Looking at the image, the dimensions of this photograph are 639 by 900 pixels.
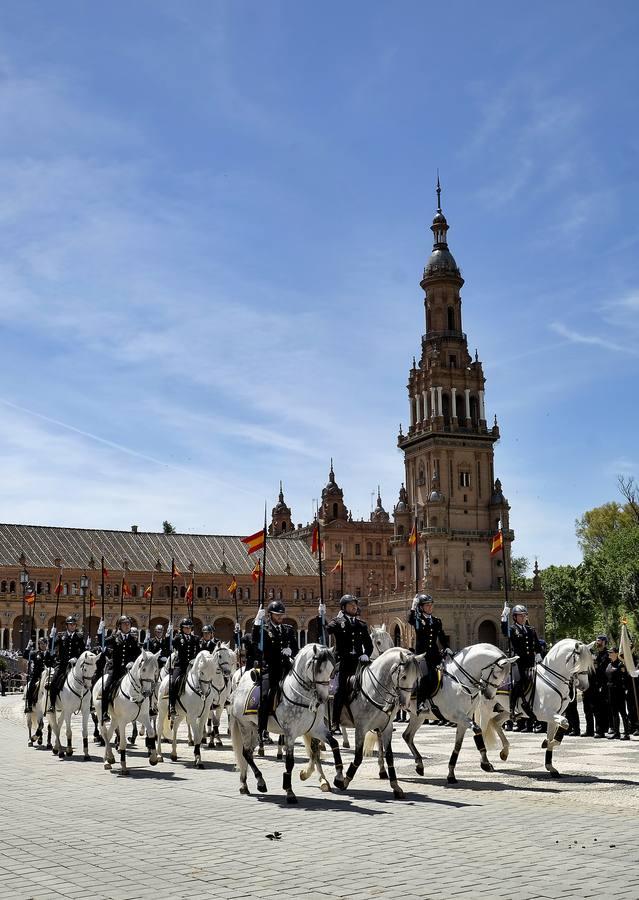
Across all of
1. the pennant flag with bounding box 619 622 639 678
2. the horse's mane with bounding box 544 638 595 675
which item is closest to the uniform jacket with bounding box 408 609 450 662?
the horse's mane with bounding box 544 638 595 675

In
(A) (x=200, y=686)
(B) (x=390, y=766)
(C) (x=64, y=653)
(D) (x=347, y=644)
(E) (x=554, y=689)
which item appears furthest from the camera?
(C) (x=64, y=653)

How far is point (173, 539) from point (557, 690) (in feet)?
339

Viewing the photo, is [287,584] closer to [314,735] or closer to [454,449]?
[454,449]

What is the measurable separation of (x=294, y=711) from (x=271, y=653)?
44.2 inches

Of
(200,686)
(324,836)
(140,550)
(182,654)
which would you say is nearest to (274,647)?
(200,686)

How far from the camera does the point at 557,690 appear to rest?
16953mm

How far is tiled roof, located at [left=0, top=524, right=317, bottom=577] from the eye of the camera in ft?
352

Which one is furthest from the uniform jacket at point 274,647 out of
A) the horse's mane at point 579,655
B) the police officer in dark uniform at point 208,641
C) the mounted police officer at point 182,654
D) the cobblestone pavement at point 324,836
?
the police officer in dark uniform at point 208,641

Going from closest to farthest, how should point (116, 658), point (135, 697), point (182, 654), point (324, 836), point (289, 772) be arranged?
1. point (324, 836)
2. point (289, 772)
3. point (135, 697)
4. point (116, 658)
5. point (182, 654)

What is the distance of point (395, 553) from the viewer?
9944cm

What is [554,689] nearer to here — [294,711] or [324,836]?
[294,711]

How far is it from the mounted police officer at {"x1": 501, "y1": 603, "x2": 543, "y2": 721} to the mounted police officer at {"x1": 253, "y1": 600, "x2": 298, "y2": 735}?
409cm

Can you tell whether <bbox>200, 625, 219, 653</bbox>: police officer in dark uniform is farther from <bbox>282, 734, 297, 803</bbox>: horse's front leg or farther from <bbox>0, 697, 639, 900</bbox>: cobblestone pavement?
<bbox>282, 734, 297, 803</bbox>: horse's front leg

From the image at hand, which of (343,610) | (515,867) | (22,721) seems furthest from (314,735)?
(22,721)
